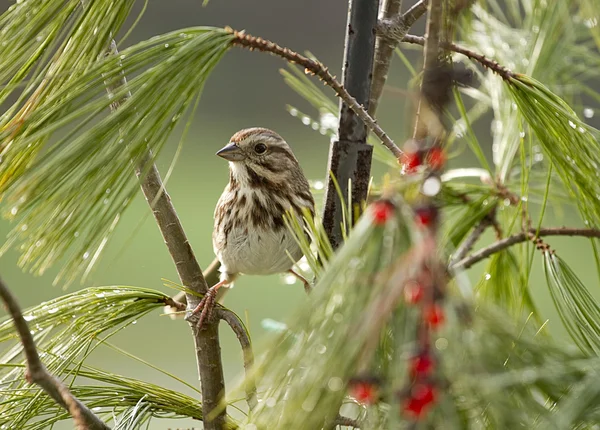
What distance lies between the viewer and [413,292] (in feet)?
1.05

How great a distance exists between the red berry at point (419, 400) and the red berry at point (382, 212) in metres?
0.08

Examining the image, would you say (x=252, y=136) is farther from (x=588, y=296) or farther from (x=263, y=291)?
(x=263, y=291)

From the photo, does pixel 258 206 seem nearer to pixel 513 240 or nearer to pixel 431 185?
pixel 513 240

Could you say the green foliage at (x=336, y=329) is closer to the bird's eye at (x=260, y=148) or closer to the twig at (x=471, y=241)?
the twig at (x=471, y=241)

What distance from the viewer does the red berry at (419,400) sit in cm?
31

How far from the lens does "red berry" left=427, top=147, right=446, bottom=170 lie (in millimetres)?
358

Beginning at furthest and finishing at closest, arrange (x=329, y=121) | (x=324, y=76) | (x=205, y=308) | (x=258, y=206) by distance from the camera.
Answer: (x=258, y=206)
(x=329, y=121)
(x=205, y=308)
(x=324, y=76)

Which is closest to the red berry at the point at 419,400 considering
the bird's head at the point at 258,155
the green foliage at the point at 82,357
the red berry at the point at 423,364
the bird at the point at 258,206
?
the red berry at the point at 423,364

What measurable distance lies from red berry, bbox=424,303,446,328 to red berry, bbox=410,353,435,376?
1 cm

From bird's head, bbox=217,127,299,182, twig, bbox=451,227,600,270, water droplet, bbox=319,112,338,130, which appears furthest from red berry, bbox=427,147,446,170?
bird's head, bbox=217,127,299,182

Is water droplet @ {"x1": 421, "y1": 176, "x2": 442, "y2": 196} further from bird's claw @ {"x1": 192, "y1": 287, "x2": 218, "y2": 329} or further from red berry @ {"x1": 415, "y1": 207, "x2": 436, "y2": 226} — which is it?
bird's claw @ {"x1": 192, "y1": 287, "x2": 218, "y2": 329}

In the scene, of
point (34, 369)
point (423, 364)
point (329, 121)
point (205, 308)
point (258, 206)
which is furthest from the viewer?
point (258, 206)

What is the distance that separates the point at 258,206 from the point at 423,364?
780 mm

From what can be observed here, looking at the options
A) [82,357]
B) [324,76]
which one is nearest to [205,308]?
[82,357]
